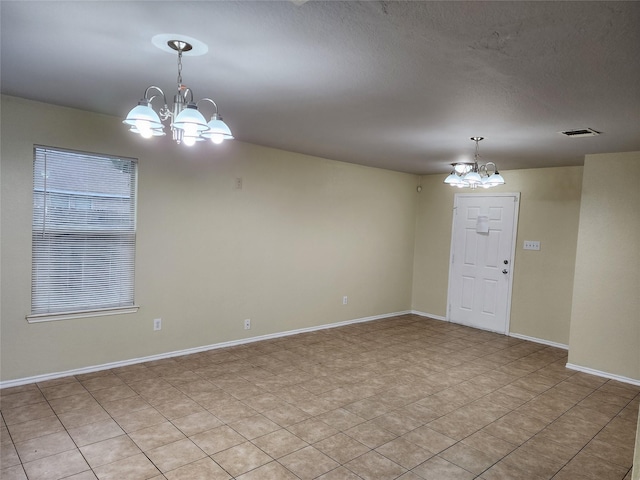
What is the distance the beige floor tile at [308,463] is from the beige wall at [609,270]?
11.3 feet

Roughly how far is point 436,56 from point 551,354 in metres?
4.49

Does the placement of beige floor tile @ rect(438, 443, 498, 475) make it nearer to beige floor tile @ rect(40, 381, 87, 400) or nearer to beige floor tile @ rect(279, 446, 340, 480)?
beige floor tile @ rect(279, 446, 340, 480)

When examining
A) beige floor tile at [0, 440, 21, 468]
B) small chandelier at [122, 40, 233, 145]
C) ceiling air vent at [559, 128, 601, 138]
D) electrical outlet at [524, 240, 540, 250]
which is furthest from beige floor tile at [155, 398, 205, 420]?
electrical outlet at [524, 240, 540, 250]

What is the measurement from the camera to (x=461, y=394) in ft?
12.4

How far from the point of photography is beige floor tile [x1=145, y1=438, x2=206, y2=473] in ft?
8.17

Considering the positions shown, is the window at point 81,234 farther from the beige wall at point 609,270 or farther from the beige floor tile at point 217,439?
the beige wall at point 609,270

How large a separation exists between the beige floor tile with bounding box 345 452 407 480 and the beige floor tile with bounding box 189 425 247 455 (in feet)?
2.56

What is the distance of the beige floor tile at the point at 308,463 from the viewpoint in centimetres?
248

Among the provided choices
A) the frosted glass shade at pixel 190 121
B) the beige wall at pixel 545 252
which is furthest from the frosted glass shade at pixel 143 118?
the beige wall at pixel 545 252

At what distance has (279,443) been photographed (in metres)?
2.80

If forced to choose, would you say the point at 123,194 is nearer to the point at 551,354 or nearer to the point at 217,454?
the point at 217,454

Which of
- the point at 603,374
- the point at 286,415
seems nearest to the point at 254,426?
the point at 286,415

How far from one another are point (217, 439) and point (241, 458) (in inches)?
11.4

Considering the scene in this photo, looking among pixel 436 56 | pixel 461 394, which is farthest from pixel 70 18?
pixel 461 394
